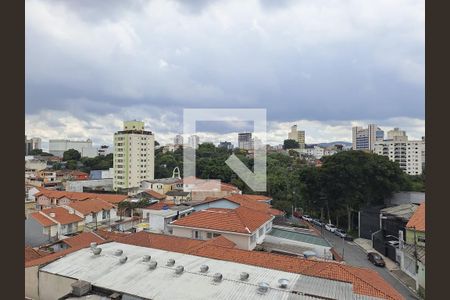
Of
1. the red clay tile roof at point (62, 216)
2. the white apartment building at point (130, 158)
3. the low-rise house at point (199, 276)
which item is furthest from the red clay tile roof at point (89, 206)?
the white apartment building at point (130, 158)

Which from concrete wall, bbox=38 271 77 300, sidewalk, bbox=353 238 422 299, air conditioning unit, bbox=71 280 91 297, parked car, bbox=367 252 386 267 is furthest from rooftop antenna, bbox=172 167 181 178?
air conditioning unit, bbox=71 280 91 297

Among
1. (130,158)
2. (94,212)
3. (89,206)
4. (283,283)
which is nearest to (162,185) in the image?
(130,158)

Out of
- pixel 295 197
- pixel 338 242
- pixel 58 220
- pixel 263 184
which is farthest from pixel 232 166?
pixel 58 220

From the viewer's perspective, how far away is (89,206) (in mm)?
20172

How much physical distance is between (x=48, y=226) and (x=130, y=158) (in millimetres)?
22324

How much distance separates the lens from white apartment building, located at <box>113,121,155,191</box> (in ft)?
124

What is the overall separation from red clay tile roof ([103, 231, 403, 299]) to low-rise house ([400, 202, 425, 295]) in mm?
3916

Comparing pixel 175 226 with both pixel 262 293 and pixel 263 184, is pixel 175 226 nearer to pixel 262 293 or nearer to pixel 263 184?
pixel 262 293

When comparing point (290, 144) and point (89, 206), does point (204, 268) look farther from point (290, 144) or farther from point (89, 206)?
point (290, 144)

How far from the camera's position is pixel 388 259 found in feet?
48.2

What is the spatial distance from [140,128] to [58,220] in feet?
82.7

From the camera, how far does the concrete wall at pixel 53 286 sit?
662cm

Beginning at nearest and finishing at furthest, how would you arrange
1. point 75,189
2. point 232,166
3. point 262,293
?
point 262,293 < point 232,166 < point 75,189

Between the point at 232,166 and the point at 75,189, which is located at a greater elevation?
the point at 232,166
